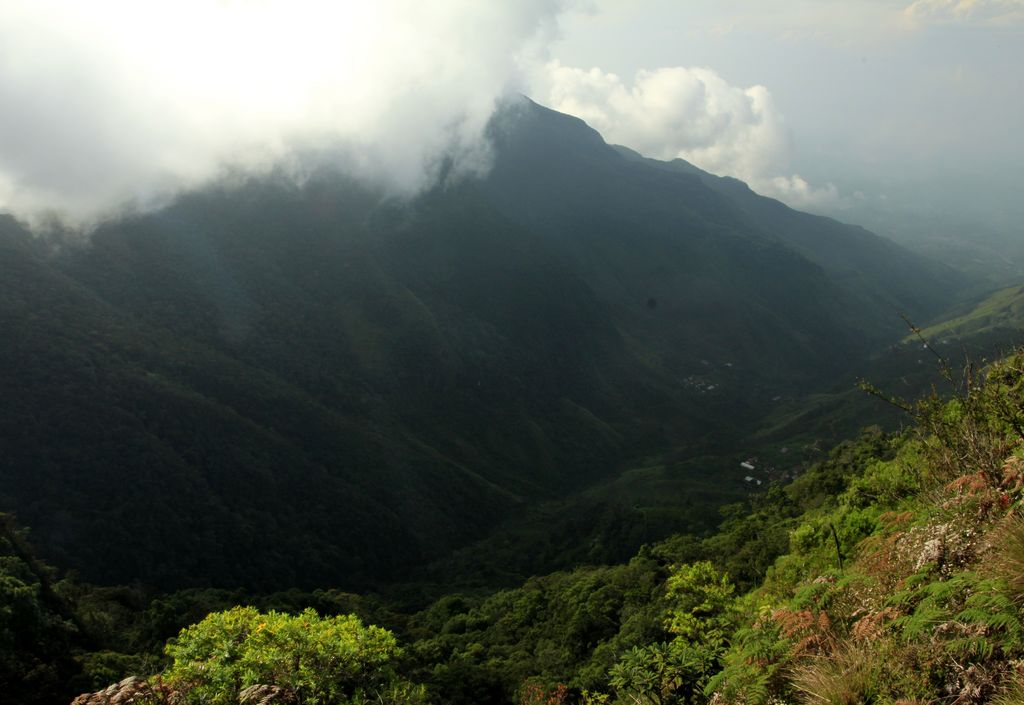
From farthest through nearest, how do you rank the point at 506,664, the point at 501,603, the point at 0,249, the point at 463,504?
the point at 463,504 < the point at 0,249 < the point at 501,603 < the point at 506,664

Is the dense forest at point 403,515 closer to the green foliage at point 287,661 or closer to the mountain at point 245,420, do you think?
the green foliage at point 287,661

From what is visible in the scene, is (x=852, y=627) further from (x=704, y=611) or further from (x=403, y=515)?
(x=403, y=515)

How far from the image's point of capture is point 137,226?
164 m

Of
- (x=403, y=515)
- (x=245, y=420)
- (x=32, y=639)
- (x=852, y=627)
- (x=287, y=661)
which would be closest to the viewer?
(x=852, y=627)

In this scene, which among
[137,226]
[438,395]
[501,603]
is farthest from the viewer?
[438,395]

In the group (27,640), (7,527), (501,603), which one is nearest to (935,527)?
(27,640)

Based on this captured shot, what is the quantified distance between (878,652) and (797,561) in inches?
484

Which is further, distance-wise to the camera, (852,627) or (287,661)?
(287,661)

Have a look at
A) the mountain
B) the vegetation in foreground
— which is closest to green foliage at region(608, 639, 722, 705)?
the vegetation in foreground

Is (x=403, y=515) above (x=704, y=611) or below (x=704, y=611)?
below

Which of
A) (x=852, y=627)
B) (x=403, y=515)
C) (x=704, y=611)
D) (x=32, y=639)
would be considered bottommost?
(x=403, y=515)

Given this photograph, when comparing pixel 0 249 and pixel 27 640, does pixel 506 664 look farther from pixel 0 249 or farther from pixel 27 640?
pixel 0 249

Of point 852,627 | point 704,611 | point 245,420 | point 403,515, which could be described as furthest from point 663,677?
point 245,420

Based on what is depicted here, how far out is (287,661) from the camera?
12.4 meters
